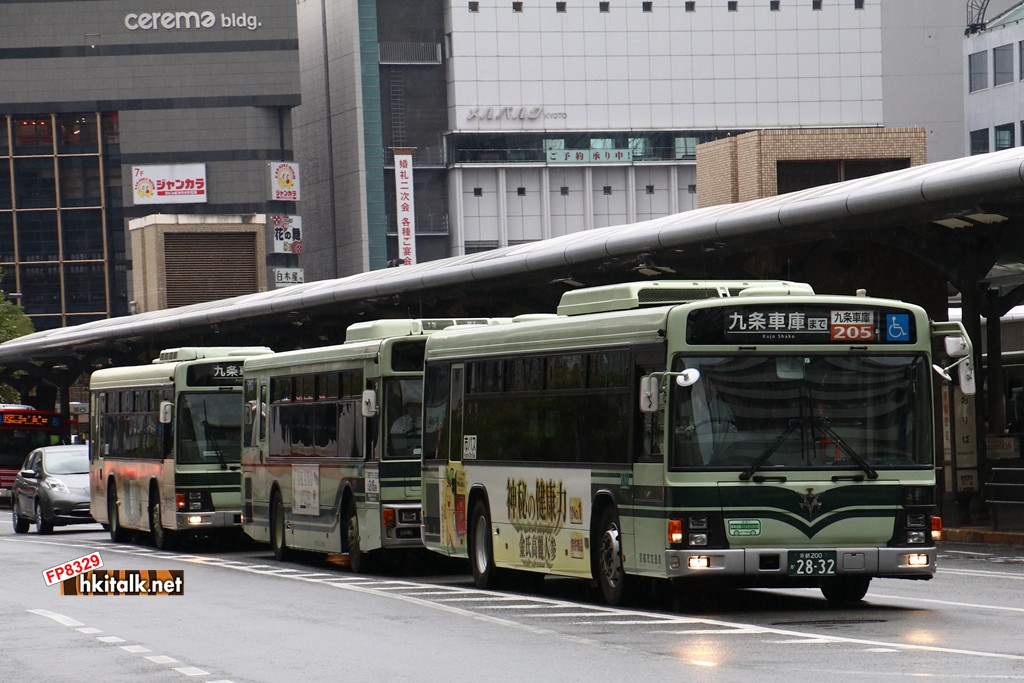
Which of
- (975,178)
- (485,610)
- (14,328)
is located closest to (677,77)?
(14,328)

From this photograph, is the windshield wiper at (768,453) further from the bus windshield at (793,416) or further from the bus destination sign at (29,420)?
the bus destination sign at (29,420)

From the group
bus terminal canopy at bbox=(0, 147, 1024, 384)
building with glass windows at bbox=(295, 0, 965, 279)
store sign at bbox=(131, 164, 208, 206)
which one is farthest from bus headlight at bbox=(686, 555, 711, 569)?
store sign at bbox=(131, 164, 208, 206)

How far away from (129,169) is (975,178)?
334ft

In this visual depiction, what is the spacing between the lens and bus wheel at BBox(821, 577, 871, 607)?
16438mm

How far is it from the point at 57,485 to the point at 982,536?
61.0ft

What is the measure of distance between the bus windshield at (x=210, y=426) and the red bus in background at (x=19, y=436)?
1150 inches

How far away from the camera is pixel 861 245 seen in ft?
114

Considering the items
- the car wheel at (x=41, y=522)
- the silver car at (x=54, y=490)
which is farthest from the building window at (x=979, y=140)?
the car wheel at (x=41, y=522)

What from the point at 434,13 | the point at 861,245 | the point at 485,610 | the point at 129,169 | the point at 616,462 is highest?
the point at 434,13

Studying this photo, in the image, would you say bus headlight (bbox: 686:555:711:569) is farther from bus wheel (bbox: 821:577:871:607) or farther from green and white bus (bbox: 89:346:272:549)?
green and white bus (bbox: 89:346:272:549)

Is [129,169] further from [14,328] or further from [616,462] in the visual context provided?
[616,462]

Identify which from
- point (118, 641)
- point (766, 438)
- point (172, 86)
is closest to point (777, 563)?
point (766, 438)

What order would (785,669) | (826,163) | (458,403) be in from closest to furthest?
(785,669)
(458,403)
(826,163)

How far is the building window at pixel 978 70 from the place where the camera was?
108 meters
